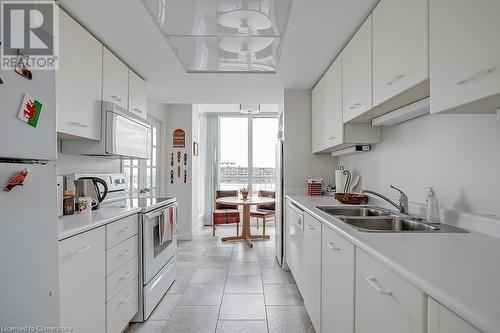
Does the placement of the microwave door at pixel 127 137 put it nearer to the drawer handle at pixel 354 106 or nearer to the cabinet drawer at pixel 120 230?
the cabinet drawer at pixel 120 230

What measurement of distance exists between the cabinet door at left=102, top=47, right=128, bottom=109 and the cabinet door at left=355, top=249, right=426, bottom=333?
2273 millimetres

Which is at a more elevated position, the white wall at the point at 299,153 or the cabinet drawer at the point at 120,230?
the white wall at the point at 299,153

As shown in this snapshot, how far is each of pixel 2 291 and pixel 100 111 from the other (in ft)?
5.21

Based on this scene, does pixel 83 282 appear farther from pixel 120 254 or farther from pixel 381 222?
pixel 381 222

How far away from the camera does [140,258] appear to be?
7.34 feet

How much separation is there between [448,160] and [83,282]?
2179 millimetres

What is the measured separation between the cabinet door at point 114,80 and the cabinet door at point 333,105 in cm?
199

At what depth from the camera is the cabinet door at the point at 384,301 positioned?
80cm

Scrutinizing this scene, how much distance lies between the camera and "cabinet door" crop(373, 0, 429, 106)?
125cm

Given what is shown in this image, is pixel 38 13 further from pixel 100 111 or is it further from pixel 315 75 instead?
pixel 315 75

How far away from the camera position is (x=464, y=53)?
0.98 meters

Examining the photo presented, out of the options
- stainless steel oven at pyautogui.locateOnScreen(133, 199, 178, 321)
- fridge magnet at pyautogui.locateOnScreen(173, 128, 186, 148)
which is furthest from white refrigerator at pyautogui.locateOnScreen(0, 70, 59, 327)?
fridge magnet at pyautogui.locateOnScreen(173, 128, 186, 148)

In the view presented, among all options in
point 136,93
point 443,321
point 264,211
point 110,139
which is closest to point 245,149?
point 264,211

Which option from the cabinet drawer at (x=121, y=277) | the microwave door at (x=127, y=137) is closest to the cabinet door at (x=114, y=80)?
the microwave door at (x=127, y=137)
